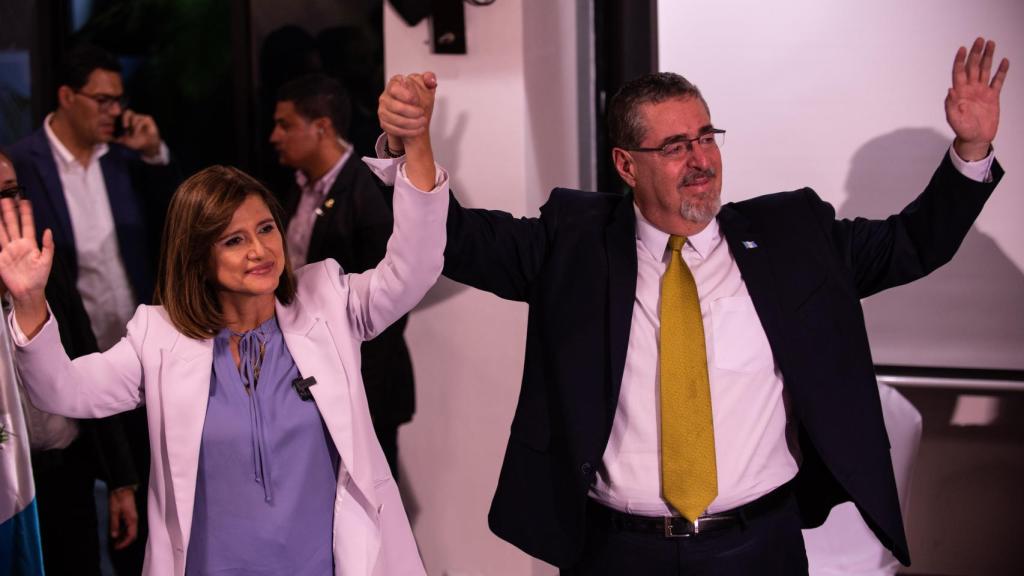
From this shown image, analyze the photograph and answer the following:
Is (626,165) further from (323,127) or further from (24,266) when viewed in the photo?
(323,127)

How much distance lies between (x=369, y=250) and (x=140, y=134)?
46.7 inches

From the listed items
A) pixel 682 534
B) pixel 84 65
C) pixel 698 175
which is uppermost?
pixel 84 65

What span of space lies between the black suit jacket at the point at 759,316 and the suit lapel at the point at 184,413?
A: 1.78 ft

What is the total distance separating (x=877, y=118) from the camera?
10.6ft

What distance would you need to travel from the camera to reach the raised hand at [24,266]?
6.39 ft

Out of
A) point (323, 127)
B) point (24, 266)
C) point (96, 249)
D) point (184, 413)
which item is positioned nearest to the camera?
point (24, 266)

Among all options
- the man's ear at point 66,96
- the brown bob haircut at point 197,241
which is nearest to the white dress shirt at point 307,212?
the man's ear at point 66,96

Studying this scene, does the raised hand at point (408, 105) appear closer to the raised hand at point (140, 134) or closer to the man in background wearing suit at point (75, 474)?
the man in background wearing suit at point (75, 474)

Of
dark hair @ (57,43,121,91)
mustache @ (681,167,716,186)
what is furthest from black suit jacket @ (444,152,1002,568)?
dark hair @ (57,43,121,91)

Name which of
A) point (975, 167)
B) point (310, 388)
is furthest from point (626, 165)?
point (310, 388)

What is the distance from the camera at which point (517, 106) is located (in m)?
3.07

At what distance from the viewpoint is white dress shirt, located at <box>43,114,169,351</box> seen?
12.1 feet

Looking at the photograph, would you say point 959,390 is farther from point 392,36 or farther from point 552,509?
point 392,36

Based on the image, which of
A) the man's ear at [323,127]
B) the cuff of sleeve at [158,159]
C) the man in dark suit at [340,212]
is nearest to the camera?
the man in dark suit at [340,212]
